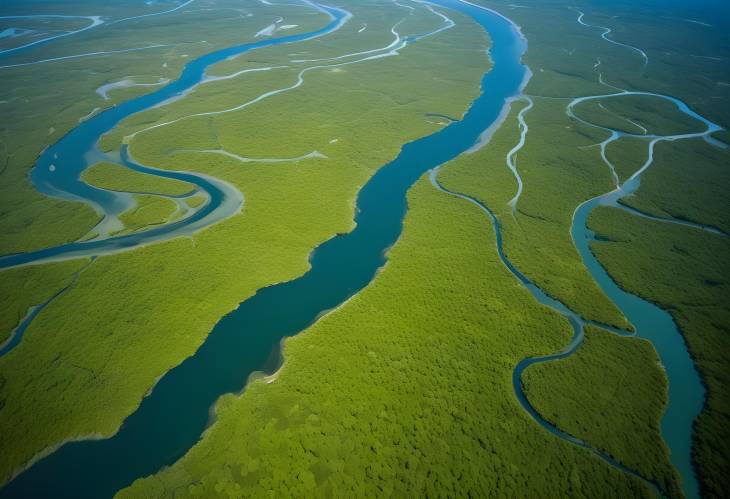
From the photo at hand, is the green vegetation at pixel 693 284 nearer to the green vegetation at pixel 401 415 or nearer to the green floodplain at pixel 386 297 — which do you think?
the green floodplain at pixel 386 297

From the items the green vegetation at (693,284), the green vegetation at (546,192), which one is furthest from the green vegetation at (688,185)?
the green vegetation at (546,192)

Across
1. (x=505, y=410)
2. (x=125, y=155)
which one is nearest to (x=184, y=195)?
(x=125, y=155)

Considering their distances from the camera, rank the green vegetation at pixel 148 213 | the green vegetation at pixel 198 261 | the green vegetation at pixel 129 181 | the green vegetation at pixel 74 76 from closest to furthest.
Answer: the green vegetation at pixel 198 261 → the green vegetation at pixel 148 213 → the green vegetation at pixel 74 76 → the green vegetation at pixel 129 181

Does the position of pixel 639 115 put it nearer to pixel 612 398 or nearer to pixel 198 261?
pixel 612 398

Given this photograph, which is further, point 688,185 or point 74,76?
point 74,76

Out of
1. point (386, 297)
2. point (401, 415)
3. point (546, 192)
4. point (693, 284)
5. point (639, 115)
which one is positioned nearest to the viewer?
point (401, 415)

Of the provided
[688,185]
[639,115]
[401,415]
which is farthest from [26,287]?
[639,115]

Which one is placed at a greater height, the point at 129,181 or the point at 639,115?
the point at 639,115
